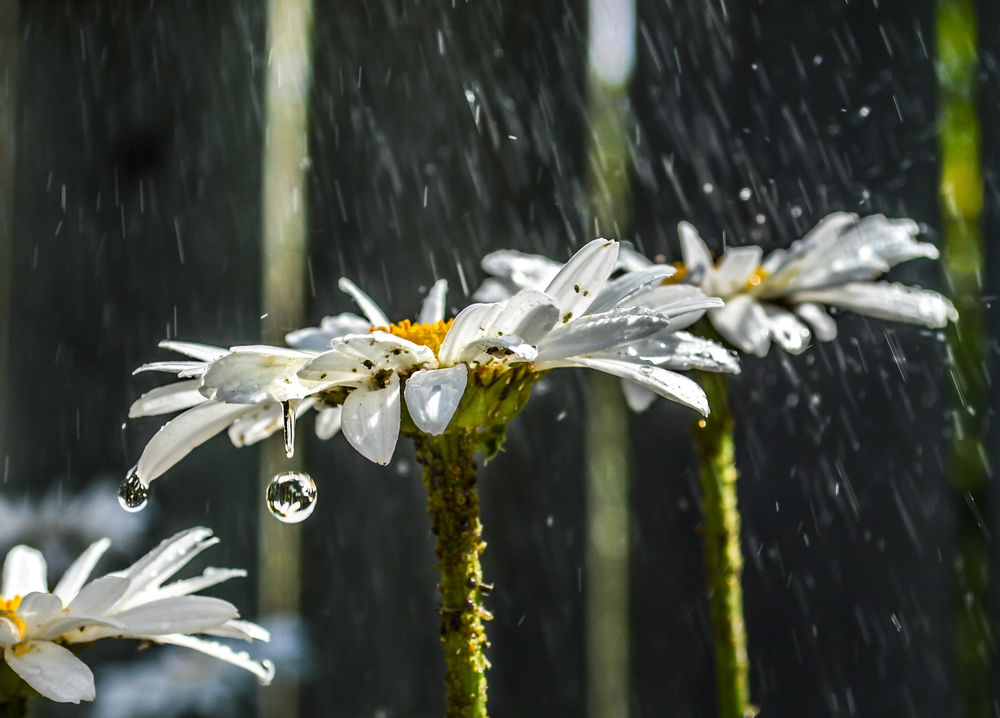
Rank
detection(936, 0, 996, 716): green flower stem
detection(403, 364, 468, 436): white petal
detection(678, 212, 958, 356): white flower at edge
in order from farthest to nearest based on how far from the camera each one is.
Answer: detection(936, 0, 996, 716): green flower stem < detection(678, 212, 958, 356): white flower at edge < detection(403, 364, 468, 436): white petal

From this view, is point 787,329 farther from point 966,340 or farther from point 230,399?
point 966,340

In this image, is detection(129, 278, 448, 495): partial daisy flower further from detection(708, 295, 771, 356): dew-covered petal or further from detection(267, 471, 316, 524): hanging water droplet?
detection(708, 295, 771, 356): dew-covered petal

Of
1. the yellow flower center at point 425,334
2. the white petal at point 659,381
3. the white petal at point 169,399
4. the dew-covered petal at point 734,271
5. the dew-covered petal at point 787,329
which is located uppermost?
the dew-covered petal at point 734,271

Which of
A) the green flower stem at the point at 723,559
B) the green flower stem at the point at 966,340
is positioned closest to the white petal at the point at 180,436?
the green flower stem at the point at 723,559

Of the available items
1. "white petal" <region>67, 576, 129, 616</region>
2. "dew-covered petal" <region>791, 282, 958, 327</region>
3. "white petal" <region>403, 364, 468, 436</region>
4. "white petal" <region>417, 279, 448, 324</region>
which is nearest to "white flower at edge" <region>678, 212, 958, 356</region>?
"dew-covered petal" <region>791, 282, 958, 327</region>

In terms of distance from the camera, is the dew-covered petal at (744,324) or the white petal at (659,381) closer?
the white petal at (659,381)

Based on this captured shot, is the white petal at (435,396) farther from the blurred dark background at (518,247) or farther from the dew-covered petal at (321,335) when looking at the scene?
the blurred dark background at (518,247)

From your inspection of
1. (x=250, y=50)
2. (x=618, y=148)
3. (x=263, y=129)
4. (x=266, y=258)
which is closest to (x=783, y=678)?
(x=618, y=148)
